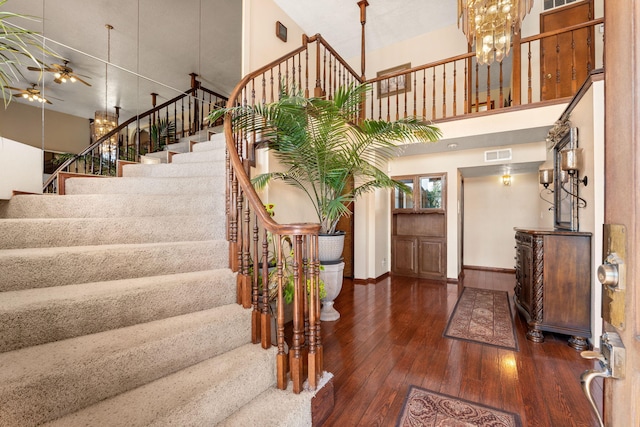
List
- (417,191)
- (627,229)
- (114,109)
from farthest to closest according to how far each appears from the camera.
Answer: (417,191), (114,109), (627,229)

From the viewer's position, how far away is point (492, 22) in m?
2.05

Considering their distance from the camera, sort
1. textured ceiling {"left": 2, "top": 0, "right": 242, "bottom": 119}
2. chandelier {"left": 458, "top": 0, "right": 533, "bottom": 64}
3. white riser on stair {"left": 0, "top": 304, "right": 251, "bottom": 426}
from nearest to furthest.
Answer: white riser on stair {"left": 0, "top": 304, "right": 251, "bottom": 426}
chandelier {"left": 458, "top": 0, "right": 533, "bottom": 64}
textured ceiling {"left": 2, "top": 0, "right": 242, "bottom": 119}

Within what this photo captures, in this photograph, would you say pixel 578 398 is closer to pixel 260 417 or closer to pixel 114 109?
pixel 260 417

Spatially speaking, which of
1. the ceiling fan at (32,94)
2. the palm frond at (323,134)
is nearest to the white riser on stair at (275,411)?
the palm frond at (323,134)

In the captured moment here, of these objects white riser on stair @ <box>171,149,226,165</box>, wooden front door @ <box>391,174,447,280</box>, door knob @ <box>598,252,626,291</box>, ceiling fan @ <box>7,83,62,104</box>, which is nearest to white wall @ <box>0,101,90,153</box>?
ceiling fan @ <box>7,83,62,104</box>

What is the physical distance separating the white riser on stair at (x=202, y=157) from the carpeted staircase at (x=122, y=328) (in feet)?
3.33

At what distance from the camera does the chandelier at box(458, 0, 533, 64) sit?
1.96 metres

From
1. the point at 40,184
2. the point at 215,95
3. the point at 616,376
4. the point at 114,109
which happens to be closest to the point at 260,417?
the point at 616,376

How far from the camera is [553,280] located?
2.49 metres

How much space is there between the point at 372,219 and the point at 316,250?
329cm

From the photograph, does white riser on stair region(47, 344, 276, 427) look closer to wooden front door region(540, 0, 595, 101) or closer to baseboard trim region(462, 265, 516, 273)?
wooden front door region(540, 0, 595, 101)

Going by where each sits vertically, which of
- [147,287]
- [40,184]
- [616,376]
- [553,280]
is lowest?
[553,280]

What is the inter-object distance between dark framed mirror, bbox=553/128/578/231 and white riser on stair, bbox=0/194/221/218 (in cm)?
341

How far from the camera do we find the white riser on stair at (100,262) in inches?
55.1
